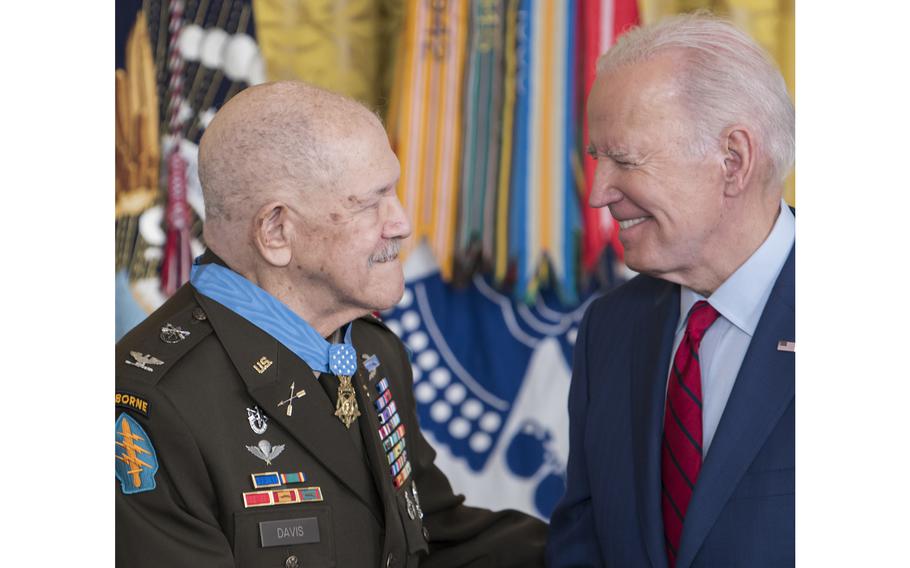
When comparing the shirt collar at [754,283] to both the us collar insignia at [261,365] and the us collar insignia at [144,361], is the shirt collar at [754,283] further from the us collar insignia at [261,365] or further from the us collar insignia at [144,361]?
the us collar insignia at [144,361]

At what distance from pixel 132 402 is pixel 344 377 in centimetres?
39

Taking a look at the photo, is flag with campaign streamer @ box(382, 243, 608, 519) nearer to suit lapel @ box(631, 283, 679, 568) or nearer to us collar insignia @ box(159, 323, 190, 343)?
suit lapel @ box(631, 283, 679, 568)

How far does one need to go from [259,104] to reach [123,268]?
1.50 meters

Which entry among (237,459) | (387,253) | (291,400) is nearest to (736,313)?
(387,253)

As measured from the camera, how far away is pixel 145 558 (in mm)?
1515

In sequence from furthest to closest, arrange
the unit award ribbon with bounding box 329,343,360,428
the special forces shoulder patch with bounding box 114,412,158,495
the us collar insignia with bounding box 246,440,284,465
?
the unit award ribbon with bounding box 329,343,360,428, the us collar insignia with bounding box 246,440,284,465, the special forces shoulder patch with bounding box 114,412,158,495

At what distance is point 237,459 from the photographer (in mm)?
1658

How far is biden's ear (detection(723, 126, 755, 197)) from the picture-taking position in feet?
6.17

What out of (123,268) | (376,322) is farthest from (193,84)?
(376,322)

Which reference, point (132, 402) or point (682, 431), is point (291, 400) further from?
point (682, 431)

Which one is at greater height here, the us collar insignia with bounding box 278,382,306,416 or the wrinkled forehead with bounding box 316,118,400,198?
the wrinkled forehead with bounding box 316,118,400,198

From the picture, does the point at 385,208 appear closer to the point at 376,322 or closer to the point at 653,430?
the point at 376,322

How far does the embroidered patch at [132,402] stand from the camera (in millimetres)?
1584

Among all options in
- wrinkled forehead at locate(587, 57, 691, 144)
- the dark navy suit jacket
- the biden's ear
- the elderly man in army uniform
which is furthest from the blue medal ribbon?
the biden's ear
